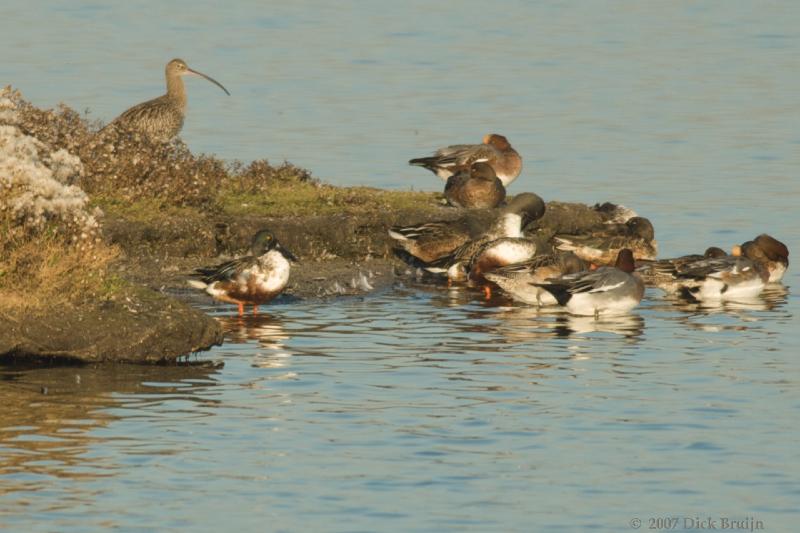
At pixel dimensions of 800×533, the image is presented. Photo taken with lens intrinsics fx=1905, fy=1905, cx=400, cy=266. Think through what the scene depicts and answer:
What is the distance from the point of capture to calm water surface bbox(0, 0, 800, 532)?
1363 cm

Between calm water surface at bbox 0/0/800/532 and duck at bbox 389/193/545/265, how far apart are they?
4.15 feet

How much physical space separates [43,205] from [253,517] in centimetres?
574

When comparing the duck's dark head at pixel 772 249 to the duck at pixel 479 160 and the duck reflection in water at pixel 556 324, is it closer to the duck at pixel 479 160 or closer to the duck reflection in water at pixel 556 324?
the duck reflection in water at pixel 556 324

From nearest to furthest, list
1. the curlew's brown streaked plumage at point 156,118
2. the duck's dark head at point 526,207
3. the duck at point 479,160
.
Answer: the duck's dark head at point 526,207
the curlew's brown streaked plumage at point 156,118
the duck at point 479,160

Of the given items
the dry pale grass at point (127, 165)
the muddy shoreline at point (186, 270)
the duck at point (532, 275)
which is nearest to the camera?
the muddy shoreline at point (186, 270)

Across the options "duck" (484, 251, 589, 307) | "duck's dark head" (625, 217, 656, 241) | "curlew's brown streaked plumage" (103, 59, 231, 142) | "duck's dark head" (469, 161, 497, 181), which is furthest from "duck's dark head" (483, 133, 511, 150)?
"duck" (484, 251, 589, 307)

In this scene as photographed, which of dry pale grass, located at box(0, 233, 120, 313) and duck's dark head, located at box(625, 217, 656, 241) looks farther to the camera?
duck's dark head, located at box(625, 217, 656, 241)

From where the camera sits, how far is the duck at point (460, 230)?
81.9 feet

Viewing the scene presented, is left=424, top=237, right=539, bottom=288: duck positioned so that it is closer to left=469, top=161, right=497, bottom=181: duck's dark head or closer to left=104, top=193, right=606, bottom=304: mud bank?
left=104, top=193, right=606, bottom=304: mud bank

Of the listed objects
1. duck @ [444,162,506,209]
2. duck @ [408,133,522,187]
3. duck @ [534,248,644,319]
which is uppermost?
duck @ [408,133,522,187]

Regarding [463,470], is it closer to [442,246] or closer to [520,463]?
[520,463]

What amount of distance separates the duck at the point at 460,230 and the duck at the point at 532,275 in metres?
1.64

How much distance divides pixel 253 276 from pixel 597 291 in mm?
3940

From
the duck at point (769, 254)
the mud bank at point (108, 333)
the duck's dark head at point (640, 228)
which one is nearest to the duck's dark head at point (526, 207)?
the duck's dark head at point (640, 228)
